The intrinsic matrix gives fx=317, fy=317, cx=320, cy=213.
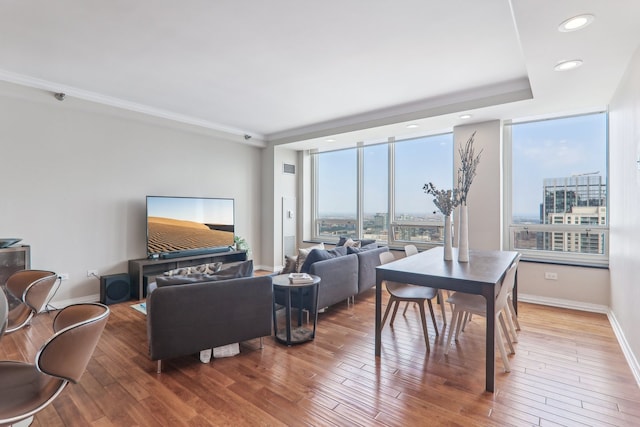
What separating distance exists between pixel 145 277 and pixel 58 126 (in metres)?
2.26

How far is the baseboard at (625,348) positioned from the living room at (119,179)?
2 centimetres

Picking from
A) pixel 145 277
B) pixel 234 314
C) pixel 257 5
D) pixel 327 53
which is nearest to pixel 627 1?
pixel 327 53

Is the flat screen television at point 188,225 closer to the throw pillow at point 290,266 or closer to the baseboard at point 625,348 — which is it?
the throw pillow at point 290,266

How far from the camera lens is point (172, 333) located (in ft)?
8.02

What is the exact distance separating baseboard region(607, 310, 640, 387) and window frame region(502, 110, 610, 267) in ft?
2.50

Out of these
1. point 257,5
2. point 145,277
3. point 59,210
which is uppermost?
point 257,5

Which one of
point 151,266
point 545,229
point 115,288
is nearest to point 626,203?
point 545,229

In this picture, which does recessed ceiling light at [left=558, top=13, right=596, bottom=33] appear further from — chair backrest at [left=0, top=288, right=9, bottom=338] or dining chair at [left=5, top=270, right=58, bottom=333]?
dining chair at [left=5, top=270, right=58, bottom=333]

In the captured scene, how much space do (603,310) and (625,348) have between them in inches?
50.7

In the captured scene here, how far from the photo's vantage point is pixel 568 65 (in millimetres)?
2754

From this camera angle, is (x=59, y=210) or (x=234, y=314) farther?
(x=59, y=210)

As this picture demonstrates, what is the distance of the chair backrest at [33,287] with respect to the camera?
2.14 metres

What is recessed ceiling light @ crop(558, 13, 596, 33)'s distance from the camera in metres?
2.04

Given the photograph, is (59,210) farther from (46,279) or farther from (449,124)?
(449,124)
